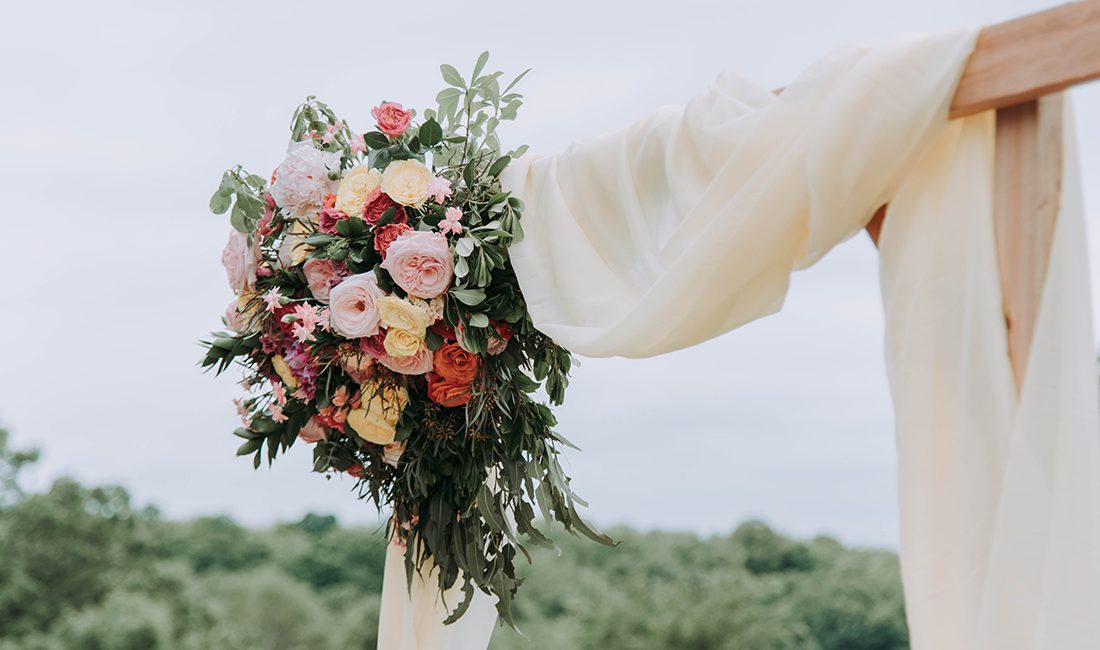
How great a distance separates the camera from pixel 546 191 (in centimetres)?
208

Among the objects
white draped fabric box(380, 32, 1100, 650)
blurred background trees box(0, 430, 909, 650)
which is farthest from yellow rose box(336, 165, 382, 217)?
blurred background trees box(0, 430, 909, 650)

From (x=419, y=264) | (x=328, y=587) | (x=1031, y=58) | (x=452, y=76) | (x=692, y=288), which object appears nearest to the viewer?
(x=1031, y=58)

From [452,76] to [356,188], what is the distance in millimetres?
293

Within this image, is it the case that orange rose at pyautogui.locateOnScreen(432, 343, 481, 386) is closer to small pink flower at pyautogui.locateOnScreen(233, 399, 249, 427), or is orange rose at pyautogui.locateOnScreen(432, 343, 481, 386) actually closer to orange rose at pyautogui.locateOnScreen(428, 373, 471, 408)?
orange rose at pyautogui.locateOnScreen(428, 373, 471, 408)

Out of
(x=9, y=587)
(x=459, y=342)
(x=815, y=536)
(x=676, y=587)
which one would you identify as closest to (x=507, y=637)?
(x=676, y=587)

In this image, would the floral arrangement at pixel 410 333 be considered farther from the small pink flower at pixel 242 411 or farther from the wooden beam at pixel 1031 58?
the wooden beam at pixel 1031 58

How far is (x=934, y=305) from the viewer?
54.7 inches

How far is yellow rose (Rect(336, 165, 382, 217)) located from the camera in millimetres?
2146

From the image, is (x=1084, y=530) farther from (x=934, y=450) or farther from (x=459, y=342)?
(x=459, y=342)

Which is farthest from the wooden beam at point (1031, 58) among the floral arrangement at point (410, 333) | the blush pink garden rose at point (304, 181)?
the blush pink garden rose at point (304, 181)

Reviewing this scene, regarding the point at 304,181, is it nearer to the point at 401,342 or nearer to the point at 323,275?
the point at 323,275

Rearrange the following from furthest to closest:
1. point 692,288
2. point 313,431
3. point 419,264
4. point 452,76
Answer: point 313,431, point 452,76, point 419,264, point 692,288

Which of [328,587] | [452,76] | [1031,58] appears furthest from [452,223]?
[328,587]

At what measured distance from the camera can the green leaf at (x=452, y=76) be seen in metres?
2.15
